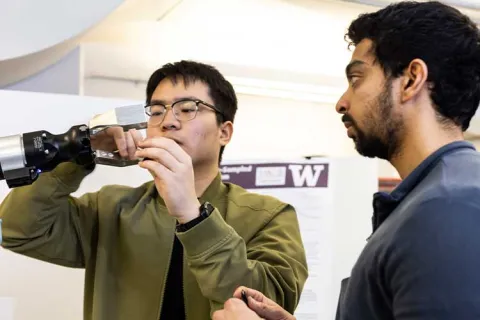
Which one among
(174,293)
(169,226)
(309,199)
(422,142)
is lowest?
(309,199)

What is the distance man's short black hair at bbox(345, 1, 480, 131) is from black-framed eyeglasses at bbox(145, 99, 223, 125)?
444 millimetres

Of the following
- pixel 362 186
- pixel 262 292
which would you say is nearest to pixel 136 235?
pixel 262 292

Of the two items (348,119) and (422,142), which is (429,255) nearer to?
(422,142)

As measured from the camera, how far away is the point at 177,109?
1377mm

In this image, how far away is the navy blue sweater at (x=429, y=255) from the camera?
80 cm

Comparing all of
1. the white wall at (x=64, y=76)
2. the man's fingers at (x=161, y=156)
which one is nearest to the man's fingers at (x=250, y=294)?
the man's fingers at (x=161, y=156)

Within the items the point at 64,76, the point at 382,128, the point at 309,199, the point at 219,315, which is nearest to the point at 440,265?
the point at 382,128

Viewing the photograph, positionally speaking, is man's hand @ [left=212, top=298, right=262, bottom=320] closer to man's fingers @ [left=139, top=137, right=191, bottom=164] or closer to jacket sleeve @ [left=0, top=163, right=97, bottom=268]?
man's fingers @ [left=139, top=137, right=191, bottom=164]

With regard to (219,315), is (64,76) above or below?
above

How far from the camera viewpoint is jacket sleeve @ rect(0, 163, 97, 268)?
4.20 ft

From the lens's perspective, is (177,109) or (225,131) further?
(225,131)

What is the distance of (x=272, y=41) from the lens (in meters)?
3.08

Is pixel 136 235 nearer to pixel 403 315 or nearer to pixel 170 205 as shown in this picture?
Answer: pixel 170 205

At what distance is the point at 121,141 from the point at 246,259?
0.34m
